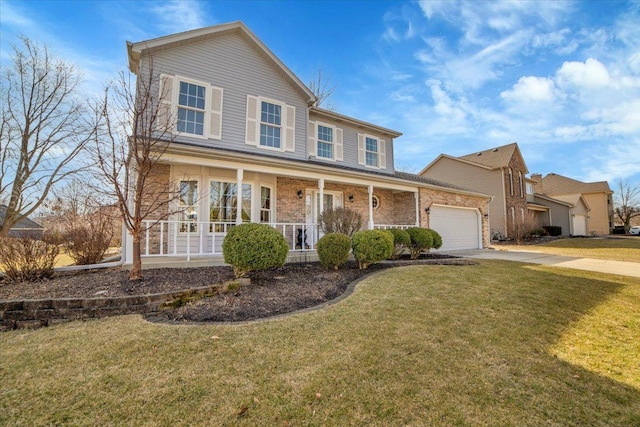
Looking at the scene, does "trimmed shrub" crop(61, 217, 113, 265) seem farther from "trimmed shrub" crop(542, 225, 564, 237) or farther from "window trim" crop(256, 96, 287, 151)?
"trimmed shrub" crop(542, 225, 564, 237)

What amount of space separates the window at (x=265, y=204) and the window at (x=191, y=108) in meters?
2.78

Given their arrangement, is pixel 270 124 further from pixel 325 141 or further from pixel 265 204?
pixel 265 204

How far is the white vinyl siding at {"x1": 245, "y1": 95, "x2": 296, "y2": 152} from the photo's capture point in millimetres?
10176

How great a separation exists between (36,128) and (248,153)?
1320 cm

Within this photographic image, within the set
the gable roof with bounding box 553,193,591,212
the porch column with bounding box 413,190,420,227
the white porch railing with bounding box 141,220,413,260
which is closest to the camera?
the white porch railing with bounding box 141,220,413,260

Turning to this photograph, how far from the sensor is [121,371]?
8.98 ft

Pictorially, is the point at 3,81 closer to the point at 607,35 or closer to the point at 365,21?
the point at 365,21

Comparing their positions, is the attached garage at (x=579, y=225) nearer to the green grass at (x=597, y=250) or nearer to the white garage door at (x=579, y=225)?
the white garage door at (x=579, y=225)

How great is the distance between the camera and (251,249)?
19.0 ft

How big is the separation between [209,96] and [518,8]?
11464mm

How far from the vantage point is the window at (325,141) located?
1240 cm

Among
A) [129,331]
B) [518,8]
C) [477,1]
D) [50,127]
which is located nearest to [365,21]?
[477,1]

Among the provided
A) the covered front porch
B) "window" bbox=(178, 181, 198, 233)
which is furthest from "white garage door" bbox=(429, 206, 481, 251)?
"window" bbox=(178, 181, 198, 233)

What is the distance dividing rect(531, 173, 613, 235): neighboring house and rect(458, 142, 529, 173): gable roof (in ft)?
46.5
